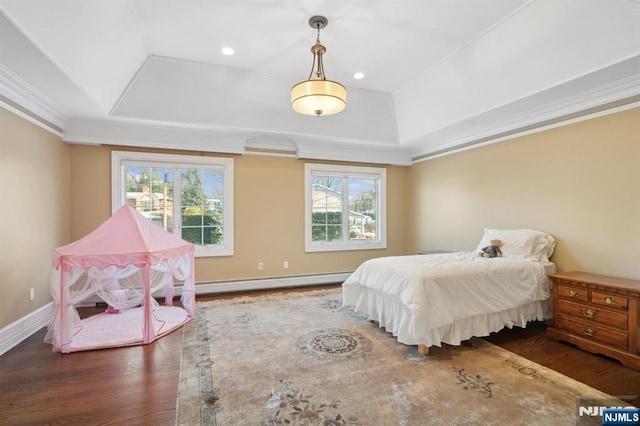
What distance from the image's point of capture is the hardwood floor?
6.49 ft

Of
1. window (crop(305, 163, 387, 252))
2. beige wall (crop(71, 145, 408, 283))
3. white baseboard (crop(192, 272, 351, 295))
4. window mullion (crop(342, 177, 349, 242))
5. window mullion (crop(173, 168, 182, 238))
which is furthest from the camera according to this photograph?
window mullion (crop(342, 177, 349, 242))

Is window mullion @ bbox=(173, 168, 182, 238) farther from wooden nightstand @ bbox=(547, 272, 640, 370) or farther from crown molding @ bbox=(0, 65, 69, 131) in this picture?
wooden nightstand @ bbox=(547, 272, 640, 370)

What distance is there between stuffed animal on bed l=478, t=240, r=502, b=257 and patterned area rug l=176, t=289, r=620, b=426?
1.23 metres

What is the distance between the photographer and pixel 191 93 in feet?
13.0

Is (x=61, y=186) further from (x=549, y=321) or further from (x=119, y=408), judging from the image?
(x=549, y=321)

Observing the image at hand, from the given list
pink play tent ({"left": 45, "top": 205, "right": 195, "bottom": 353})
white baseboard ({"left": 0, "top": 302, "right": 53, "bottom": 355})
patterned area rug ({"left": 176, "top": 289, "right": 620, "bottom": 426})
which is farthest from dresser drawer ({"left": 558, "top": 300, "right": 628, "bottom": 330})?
white baseboard ({"left": 0, "top": 302, "right": 53, "bottom": 355})

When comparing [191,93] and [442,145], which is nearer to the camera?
[191,93]

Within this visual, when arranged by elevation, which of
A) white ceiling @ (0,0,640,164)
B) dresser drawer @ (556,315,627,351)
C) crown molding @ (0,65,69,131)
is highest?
white ceiling @ (0,0,640,164)

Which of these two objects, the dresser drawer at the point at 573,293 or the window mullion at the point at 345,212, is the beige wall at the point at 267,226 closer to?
the window mullion at the point at 345,212

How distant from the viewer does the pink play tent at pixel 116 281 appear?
2885 millimetres

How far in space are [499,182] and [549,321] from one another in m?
1.95

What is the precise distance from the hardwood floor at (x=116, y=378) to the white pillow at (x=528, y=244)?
942mm

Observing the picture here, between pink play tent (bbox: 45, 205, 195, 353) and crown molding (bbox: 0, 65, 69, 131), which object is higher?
crown molding (bbox: 0, 65, 69, 131)

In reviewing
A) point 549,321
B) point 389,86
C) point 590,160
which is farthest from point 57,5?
point 549,321
